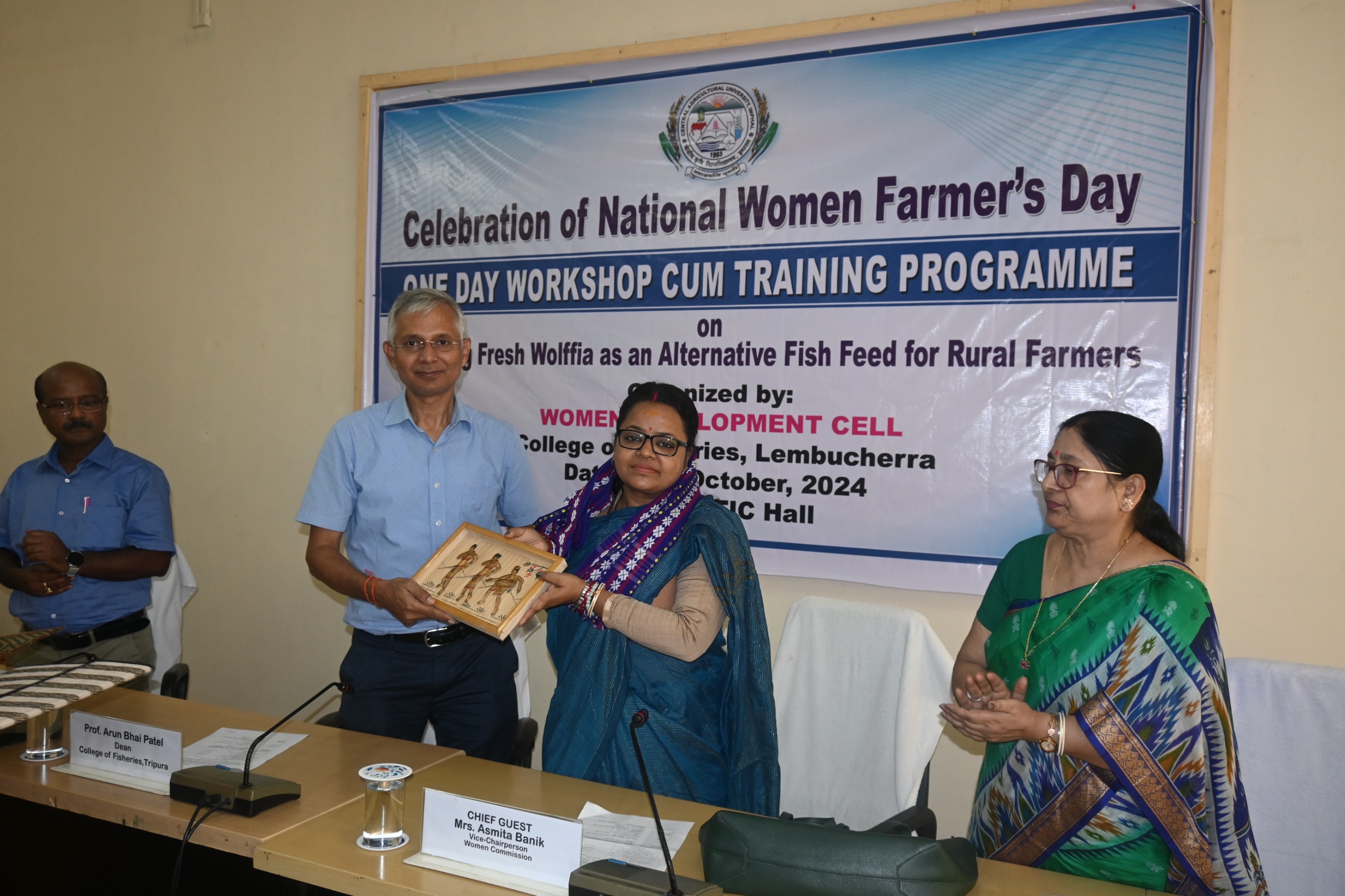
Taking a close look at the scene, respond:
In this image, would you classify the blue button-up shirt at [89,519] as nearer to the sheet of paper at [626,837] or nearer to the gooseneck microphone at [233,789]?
the gooseneck microphone at [233,789]

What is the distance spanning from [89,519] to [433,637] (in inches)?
57.8

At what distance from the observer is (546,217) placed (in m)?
3.33

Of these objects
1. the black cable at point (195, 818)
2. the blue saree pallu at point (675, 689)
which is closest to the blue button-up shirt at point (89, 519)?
the black cable at point (195, 818)

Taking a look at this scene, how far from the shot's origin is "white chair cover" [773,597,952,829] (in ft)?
7.49

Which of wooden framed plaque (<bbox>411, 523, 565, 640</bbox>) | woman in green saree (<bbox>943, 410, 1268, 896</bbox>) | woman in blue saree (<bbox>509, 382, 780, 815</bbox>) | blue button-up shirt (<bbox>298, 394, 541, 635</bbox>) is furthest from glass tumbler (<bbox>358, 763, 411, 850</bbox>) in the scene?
woman in green saree (<bbox>943, 410, 1268, 896</bbox>)

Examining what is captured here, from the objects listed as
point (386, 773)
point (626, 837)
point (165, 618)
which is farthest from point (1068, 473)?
point (165, 618)

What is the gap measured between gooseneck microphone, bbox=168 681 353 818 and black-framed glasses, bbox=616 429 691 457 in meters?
0.78

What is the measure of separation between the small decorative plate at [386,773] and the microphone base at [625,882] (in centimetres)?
36

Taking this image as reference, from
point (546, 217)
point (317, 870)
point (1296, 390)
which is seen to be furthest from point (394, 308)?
point (1296, 390)

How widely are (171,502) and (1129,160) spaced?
12.4 feet

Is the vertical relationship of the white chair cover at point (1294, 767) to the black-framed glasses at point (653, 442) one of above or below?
below

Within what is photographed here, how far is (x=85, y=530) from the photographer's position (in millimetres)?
3092

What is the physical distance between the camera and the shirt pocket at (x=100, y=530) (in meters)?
3.09

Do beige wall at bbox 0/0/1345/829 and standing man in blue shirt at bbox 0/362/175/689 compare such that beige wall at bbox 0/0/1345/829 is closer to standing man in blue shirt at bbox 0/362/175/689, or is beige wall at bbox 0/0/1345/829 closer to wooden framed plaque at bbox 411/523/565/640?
standing man in blue shirt at bbox 0/362/175/689
